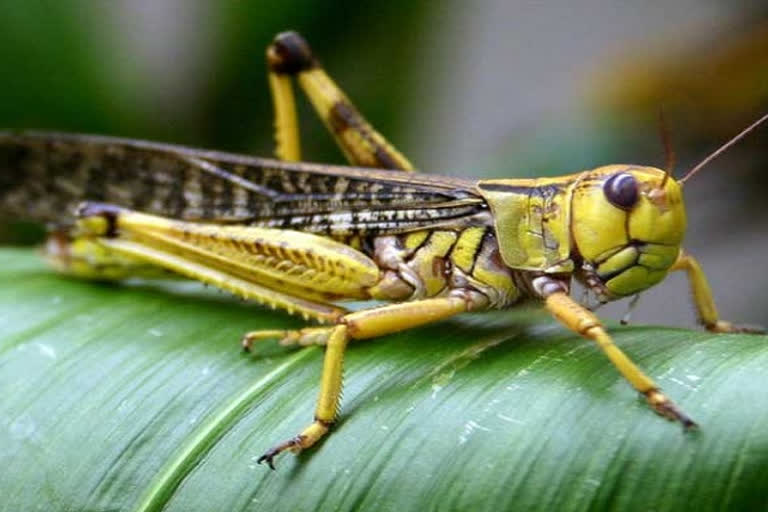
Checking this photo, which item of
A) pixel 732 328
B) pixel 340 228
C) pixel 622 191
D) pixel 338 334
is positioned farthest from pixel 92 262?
pixel 732 328

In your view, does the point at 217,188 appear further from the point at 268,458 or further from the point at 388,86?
the point at 388,86

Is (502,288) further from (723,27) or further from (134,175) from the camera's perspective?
(723,27)

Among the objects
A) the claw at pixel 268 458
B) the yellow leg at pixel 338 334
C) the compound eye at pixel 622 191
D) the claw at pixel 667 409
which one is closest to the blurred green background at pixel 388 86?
the compound eye at pixel 622 191

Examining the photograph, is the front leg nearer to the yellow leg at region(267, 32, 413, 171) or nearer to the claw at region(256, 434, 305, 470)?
the claw at region(256, 434, 305, 470)

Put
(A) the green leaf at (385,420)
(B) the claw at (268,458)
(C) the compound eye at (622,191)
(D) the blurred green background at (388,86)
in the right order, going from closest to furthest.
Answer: (A) the green leaf at (385,420) < (B) the claw at (268,458) < (C) the compound eye at (622,191) < (D) the blurred green background at (388,86)

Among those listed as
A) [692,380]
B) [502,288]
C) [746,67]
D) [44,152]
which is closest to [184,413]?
[502,288]

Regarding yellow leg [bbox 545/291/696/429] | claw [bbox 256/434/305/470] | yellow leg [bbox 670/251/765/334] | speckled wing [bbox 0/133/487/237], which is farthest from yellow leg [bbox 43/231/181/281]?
yellow leg [bbox 670/251/765/334]

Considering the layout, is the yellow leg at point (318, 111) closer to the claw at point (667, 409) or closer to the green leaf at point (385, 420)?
the green leaf at point (385, 420)
